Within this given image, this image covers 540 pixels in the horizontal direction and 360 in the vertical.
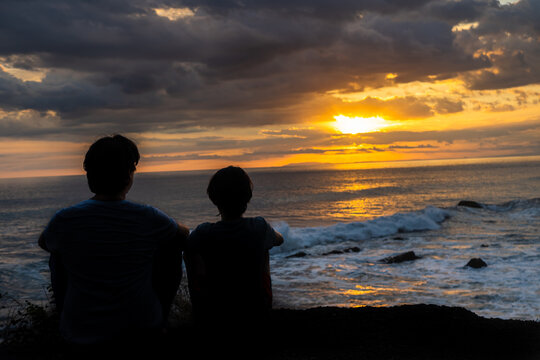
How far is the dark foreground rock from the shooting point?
6.01 meters

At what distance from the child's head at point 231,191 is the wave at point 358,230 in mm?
18086

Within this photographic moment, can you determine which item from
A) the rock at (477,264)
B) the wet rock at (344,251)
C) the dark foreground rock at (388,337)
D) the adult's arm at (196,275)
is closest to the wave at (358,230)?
the wet rock at (344,251)

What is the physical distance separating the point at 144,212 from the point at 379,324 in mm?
5646

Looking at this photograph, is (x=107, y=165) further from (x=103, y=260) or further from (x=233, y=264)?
(x=233, y=264)

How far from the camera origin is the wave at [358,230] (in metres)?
23.5

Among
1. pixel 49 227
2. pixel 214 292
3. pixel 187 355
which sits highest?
pixel 49 227

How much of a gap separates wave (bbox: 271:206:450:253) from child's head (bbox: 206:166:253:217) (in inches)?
712

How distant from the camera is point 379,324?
713cm

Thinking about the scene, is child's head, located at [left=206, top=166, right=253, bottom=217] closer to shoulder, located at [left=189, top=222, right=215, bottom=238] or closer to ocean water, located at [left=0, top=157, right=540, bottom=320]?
shoulder, located at [left=189, top=222, right=215, bottom=238]

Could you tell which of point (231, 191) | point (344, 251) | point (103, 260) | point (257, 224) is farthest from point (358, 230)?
point (103, 260)

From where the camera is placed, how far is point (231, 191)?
2928 millimetres

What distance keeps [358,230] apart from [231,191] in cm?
2419

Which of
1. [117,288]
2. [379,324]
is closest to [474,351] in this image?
[379,324]

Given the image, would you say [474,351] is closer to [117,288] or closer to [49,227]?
[117,288]
